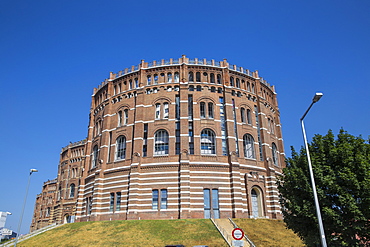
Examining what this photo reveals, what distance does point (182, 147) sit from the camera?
40625 mm

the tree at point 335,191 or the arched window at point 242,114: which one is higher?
the arched window at point 242,114

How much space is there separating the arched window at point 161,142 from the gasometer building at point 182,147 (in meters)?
0.14

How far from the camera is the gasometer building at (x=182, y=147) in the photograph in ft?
128

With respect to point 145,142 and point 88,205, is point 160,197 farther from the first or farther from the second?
point 88,205

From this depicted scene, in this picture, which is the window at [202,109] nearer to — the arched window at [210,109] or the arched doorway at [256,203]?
the arched window at [210,109]

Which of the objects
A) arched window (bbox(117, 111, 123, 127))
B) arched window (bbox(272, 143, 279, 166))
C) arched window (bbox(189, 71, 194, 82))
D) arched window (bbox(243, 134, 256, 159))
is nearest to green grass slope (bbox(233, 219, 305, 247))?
arched window (bbox(243, 134, 256, 159))

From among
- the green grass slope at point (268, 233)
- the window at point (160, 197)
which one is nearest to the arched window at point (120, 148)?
the window at point (160, 197)

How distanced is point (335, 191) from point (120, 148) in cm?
3242

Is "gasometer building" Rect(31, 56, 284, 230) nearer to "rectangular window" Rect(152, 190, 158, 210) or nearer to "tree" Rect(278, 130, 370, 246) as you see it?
"rectangular window" Rect(152, 190, 158, 210)

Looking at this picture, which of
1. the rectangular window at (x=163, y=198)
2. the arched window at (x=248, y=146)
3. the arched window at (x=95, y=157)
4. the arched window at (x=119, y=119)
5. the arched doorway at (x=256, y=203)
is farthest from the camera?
the arched window at (x=95, y=157)

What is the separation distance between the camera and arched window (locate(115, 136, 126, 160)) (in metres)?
44.2


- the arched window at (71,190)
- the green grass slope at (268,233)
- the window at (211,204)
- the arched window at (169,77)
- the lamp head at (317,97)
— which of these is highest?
the arched window at (169,77)

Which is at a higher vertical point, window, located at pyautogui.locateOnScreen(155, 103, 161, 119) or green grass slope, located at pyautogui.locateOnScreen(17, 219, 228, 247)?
window, located at pyautogui.locateOnScreen(155, 103, 161, 119)

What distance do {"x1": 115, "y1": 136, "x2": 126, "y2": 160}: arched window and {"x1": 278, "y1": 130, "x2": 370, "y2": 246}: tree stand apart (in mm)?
27493
